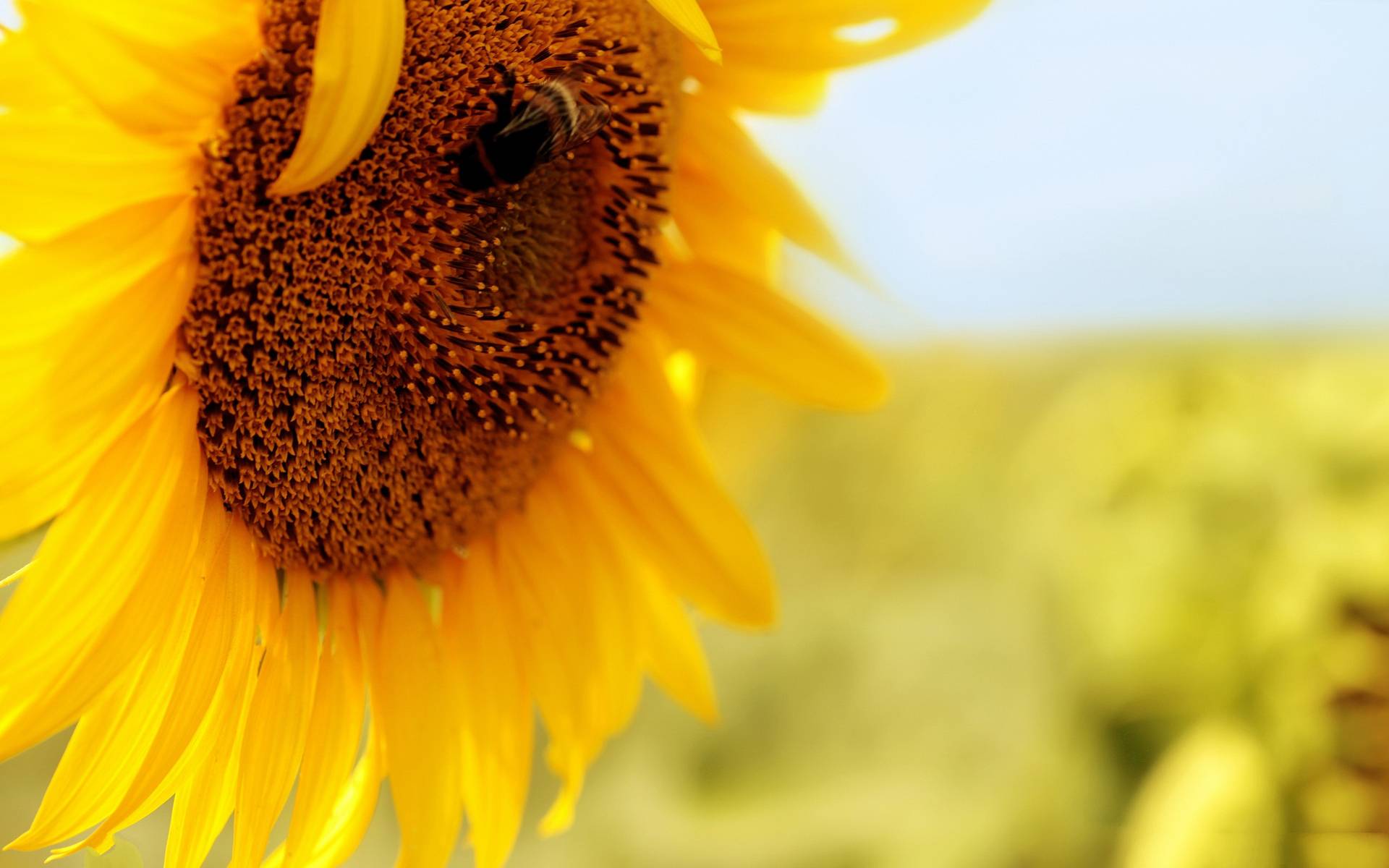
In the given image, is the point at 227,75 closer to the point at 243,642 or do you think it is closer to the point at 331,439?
the point at 331,439

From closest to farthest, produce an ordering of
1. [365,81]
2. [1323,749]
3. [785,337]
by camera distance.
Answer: [365,81]
[785,337]
[1323,749]

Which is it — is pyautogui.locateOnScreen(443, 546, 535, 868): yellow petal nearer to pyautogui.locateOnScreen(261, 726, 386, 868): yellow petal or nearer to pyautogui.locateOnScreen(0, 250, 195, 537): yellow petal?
pyautogui.locateOnScreen(261, 726, 386, 868): yellow petal

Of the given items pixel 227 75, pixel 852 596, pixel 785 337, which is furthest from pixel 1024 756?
pixel 227 75

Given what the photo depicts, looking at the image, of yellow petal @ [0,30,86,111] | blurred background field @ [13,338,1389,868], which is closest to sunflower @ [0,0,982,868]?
yellow petal @ [0,30,86,111]

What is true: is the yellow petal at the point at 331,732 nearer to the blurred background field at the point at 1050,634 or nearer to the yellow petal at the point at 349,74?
the yellow petal at the point at 349,74

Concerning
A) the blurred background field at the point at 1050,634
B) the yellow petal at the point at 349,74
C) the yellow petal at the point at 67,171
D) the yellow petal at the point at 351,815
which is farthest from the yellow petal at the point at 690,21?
the blurred background field at the point at 1050,634

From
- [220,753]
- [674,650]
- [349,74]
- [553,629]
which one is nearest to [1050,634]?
[674,650]
